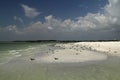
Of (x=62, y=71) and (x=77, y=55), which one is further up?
(x=77, y=55)

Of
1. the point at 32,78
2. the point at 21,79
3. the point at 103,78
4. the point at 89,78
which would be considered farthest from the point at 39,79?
the point at 103,78

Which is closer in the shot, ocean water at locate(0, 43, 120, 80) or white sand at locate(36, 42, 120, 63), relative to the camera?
ocean water at locate(0, 43, 120, 80)

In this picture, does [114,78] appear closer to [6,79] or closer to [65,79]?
[65,79]

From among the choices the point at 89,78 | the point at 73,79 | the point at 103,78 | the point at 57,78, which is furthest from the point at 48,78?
the point at 103,78

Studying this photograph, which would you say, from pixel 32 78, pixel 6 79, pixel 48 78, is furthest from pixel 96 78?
pixel 6 79

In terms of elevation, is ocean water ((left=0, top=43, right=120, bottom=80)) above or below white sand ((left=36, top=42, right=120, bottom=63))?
below

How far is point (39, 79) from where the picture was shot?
10000 millimetres

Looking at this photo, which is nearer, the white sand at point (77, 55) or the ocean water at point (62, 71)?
the ocean water at point (62, 71)

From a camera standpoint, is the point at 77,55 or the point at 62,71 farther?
the point at 77,55

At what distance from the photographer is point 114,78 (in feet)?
31.9

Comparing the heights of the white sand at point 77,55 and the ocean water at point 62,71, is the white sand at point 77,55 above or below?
above

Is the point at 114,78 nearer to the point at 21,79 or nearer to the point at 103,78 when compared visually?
the point at 103,78

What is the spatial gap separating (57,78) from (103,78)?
2987mm

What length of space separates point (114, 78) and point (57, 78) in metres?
3.66
